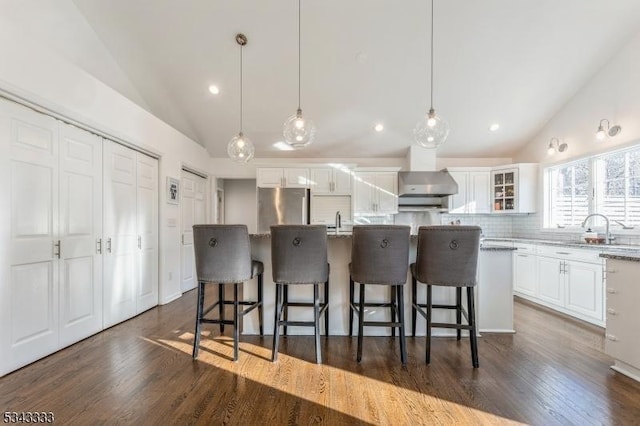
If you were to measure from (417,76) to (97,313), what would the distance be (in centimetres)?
492

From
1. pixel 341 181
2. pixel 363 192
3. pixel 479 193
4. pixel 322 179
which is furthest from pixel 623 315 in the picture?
pixel 322 179

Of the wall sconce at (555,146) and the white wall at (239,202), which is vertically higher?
the wall sconce at (555,146)

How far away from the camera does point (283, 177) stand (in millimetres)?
5727

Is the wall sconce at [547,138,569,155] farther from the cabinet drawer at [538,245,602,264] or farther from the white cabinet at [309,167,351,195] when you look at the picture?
the white cabinet at [309,167,351,195]

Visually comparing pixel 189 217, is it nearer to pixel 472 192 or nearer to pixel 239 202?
pixel 239 202

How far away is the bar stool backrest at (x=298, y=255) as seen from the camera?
2.42 m

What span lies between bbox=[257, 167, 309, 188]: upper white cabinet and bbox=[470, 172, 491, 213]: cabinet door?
312cm

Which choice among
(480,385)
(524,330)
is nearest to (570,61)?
(524,330)

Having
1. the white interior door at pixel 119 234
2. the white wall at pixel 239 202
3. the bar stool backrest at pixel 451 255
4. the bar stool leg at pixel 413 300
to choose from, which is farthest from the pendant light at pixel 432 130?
the white wall at pixel 239 202

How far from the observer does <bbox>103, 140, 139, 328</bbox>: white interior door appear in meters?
3.19

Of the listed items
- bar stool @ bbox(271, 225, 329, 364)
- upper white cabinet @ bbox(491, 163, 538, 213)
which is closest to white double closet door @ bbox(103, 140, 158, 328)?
bar stool @ bbox(271, 225, 329, 364)

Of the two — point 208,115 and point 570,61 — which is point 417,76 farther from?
point 208,115

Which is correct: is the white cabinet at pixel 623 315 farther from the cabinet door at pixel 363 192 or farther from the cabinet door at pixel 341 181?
the cabinet door at pixel 341 181

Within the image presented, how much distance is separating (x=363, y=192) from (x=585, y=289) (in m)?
3.46
